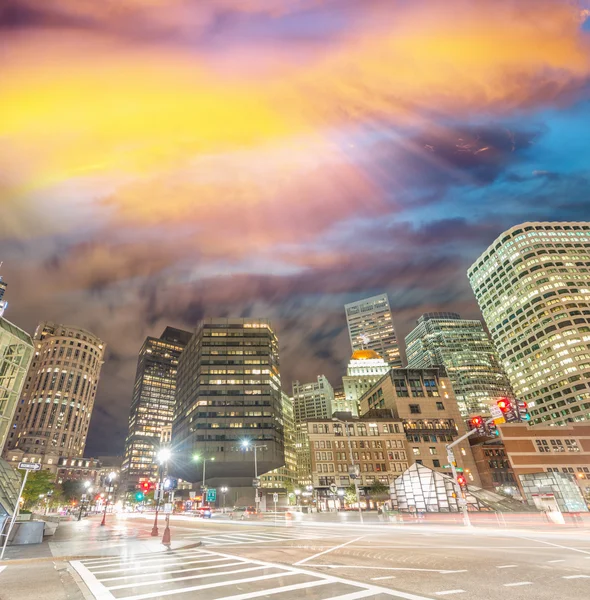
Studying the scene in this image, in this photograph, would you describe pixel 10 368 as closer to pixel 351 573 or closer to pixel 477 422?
pixel 351 573

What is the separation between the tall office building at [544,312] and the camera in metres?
138

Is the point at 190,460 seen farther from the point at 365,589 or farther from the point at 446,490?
Answer: the point at 365,589

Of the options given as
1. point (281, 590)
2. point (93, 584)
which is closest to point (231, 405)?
point (93, 584)

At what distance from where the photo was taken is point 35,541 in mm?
21609

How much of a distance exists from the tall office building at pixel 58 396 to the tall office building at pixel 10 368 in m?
156

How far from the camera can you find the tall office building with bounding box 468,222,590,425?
5428 inches

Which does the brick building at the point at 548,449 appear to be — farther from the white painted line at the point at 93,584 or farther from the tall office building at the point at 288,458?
the tall office building at the point at 288,458

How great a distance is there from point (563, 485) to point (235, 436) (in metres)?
83.4

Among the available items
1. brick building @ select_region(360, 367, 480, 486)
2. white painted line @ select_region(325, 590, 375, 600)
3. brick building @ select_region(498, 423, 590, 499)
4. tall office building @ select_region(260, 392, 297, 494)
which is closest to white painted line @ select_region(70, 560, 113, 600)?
white painted line @ select_region(325, 590, 375, 600)

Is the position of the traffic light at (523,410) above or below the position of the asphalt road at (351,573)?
above

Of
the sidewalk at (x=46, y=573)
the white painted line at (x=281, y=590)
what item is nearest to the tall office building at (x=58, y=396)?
the sidewalk at (x=46, y=573)

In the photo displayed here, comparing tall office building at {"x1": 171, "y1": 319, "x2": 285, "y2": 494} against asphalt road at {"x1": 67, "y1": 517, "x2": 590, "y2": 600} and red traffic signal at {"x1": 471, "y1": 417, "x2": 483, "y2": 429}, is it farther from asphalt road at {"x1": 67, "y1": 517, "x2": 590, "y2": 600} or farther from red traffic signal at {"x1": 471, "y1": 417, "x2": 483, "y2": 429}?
asphalt road at {"x1": 67, "y1": 517, "x2": 590, "y2": 600}

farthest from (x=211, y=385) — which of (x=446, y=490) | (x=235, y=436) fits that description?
(x=446, y=490)

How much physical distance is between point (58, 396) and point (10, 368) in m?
167
